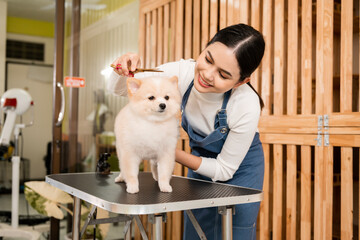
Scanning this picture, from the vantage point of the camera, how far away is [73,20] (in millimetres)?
3096

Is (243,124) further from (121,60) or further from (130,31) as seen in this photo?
(130,31)

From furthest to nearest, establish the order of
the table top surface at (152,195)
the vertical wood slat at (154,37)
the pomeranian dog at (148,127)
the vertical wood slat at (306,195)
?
the vertical wood slat at (154,37) < the vertical wood slat at (306,195) < the pomeranian dog at (148,127) < the table top surface at (152,195)

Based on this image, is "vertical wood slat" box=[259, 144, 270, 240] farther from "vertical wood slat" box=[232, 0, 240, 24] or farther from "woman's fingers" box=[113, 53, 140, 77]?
"woman's fingers" box=[113, 53, 140, 77]

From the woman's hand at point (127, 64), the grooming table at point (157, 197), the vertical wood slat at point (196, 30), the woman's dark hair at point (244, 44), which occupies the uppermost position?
the vertical wood slat at point (196, 30)

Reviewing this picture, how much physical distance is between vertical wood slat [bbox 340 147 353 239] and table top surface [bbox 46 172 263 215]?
28.8 inches

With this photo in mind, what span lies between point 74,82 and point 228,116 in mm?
2032

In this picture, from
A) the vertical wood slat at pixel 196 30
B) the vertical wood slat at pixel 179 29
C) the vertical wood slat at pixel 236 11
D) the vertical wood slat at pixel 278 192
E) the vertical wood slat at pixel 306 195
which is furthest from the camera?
the vertical wood slat at pixel 179 29

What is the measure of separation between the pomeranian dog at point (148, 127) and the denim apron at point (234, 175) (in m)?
0.22

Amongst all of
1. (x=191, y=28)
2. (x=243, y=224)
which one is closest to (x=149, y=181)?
(x=243, y=224)

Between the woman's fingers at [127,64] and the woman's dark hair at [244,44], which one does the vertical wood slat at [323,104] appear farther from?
the woman's fingers at [127,64]

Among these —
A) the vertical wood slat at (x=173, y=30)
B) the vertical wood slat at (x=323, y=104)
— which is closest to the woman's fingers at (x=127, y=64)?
the vertical wood slat at (x=323, y=104)

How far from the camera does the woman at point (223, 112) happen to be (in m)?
1.17

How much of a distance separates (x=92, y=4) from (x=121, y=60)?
2177mm

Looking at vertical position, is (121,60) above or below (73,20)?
below
